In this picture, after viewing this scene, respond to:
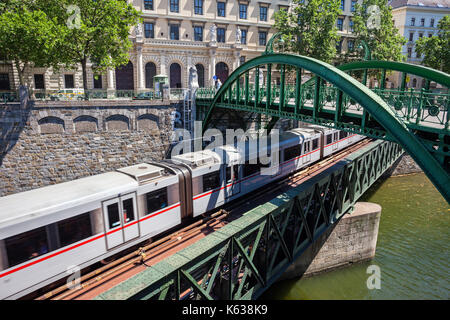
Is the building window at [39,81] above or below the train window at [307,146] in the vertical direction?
above

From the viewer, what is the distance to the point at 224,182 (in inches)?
562

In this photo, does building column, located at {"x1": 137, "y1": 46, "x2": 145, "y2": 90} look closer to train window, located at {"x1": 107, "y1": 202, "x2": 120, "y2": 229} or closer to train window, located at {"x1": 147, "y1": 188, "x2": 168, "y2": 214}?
train window, located at {"x1": 147, "y1": 188, "x2": 168, "y2": 214}

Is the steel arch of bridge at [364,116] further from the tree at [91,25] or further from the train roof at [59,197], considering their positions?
the tree at [91,25]

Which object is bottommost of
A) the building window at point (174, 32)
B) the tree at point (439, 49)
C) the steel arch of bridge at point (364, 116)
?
the steel arch of bridge at point (364, 116)

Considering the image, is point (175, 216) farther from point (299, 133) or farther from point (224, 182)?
point (299, 133)

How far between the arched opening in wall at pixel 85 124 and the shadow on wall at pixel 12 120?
2858 millimetres

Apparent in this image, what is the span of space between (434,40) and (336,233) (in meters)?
32.2

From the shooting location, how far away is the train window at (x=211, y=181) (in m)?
13.4

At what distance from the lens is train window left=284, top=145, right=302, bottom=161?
17.6 m

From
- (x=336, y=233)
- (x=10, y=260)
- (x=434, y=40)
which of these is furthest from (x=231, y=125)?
(x=434, y=40)

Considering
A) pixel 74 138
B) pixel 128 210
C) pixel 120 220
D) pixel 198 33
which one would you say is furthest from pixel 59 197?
pixel 198 33

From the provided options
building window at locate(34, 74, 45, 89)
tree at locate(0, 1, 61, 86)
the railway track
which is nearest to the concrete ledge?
the railway track

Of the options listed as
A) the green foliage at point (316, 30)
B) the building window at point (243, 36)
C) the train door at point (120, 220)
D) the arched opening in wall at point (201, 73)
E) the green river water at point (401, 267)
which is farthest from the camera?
the building window at point (243, 36)

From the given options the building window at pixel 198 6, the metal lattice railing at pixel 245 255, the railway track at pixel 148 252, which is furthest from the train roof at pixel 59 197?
the building window at pixel 198 6
